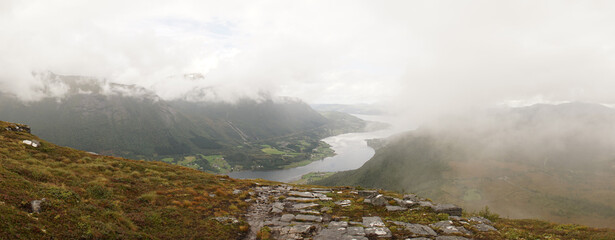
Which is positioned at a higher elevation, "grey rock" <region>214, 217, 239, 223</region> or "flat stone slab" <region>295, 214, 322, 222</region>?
"grey rock" <region>214, 217, 239, 223</region>

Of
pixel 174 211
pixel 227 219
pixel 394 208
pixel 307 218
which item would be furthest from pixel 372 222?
pixel 174 211

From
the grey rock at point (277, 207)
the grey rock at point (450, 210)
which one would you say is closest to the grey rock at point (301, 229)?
the grey rock at point (277, 207)

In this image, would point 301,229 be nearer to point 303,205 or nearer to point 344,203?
point 303,205

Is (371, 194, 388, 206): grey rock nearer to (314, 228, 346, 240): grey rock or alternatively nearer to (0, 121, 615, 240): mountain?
(0, 121, 615, 240): mountain

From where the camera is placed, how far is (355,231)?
19531 mm

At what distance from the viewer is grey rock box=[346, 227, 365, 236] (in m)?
19.0

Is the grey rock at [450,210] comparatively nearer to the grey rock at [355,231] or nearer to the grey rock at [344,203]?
the grey rock at [344,203]

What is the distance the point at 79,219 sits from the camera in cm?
1355

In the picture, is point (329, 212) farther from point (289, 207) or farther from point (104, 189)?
point (104, 189)

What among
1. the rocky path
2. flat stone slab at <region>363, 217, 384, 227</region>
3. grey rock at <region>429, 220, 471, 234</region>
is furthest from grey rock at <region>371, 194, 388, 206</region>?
grey rock at <region>429, 220, 471, 234</region>

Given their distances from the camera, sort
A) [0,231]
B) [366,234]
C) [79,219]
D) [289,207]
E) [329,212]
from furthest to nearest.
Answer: [289,207] → [329,212] → [366,234] → [79,219] → [0,231]

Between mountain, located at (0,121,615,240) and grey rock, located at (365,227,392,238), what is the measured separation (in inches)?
3.0

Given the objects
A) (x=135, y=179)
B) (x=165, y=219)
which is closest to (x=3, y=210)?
(x=165, y=219)

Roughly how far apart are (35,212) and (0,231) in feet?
9.61
